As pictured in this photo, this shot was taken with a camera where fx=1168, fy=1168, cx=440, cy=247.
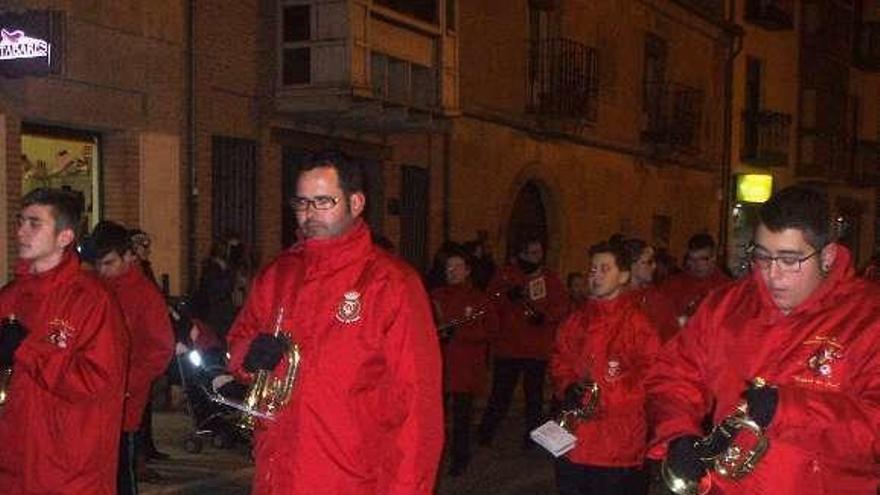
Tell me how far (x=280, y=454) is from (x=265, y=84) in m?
12.2

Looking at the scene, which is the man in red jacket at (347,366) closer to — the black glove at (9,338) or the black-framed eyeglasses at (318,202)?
the black-framed eyeglasses at (318,202)

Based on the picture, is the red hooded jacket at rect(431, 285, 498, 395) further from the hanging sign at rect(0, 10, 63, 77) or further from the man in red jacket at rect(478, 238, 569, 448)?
the hanging sign at rect(0, 10, 63, 77)

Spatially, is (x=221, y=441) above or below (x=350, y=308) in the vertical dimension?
below

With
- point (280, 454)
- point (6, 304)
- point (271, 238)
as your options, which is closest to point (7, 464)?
point (6, 304)

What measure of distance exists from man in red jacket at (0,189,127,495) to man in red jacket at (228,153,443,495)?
84 centimetres

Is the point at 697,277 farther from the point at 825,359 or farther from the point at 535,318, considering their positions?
the point at 825,359

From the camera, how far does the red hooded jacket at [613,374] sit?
6.03 metres

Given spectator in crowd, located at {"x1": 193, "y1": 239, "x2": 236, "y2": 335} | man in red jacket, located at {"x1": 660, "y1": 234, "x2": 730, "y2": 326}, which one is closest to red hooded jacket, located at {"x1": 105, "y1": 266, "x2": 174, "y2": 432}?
man in red jacket, located at {"x1": 660, "y1": 234, "x2": 730, "y2": 326}

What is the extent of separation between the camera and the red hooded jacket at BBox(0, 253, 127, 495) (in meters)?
4.63

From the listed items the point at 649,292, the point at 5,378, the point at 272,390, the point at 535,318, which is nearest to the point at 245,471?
the point at 535,318

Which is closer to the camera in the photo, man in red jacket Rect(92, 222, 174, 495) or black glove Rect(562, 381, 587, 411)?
black glove Rect(562, 381, 587, 411)

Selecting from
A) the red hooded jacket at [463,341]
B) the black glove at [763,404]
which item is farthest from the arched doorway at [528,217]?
the black glove at [763,404]

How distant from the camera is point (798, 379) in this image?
3658mm

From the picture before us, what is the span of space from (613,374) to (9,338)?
301cm
